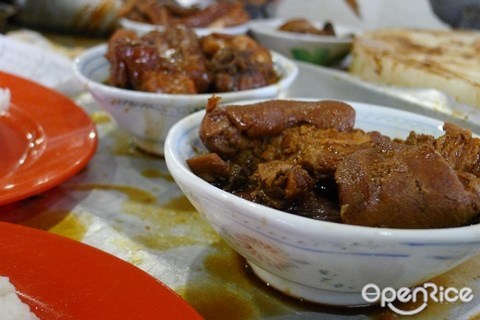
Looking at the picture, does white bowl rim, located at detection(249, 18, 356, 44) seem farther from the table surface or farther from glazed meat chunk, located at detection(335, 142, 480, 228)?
glazed meat chunk, located at detection(335, 142, 480, 228)

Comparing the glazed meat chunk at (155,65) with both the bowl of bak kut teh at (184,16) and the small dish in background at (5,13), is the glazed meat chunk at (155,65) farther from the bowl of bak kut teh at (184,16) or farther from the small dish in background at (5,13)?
the small dish in background at (5,13)

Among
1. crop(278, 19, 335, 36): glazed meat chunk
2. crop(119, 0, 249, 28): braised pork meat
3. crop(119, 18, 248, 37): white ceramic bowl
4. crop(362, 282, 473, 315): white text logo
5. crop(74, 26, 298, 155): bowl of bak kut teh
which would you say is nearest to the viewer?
crop(362, 282, 473, 315): white text logo

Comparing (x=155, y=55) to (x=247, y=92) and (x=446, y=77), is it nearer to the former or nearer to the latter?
(x=247, y=92)

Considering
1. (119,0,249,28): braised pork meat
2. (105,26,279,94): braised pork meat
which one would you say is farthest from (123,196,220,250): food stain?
(119,0,249,28): braised pork meat

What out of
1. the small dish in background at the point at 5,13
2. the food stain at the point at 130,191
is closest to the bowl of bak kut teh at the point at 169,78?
the food stain at the point at 130,191

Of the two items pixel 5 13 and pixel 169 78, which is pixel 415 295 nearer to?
pixel 169 78

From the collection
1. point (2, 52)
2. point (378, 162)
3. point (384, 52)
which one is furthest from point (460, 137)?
point (2, 52)
